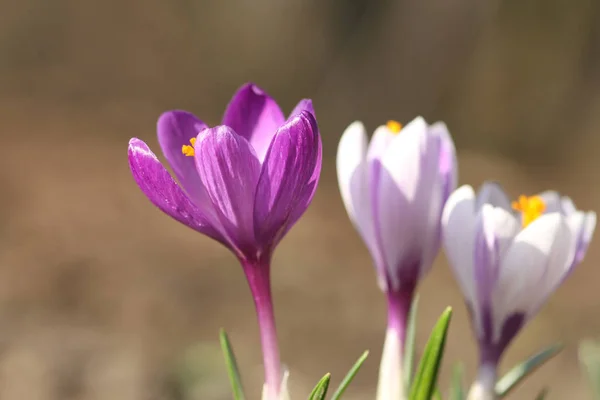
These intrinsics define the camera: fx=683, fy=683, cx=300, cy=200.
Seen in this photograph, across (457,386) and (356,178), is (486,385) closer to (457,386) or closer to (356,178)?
(457,386)

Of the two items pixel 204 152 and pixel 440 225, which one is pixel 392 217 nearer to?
pixel 440 225

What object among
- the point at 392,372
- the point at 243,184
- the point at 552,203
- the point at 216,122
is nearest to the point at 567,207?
the point at 552,203

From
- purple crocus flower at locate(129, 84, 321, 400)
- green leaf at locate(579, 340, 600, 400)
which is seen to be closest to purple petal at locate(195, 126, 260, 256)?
purple crocus flower at locate(129, 84, 321, 400)

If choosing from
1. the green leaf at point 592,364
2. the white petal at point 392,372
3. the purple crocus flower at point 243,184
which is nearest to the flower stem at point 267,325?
the purple crocus flower at point 243,184

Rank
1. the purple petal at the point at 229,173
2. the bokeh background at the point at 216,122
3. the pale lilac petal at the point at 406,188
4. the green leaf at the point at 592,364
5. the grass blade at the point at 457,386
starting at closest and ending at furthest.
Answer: the purple petal at the point at 229,173, the pale lilac petal at the point at 406,188, the grass blade at the point at 457,386, the green leaf at the point at 592,364, the bokeh background at the point at 216,122

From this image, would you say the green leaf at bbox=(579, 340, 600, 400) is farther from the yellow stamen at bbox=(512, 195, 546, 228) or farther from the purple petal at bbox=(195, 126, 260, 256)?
the purple petal at bbox=(195, 126, 260, 256)

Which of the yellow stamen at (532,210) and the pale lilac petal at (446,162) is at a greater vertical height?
the pale lilac petal at (446,162)

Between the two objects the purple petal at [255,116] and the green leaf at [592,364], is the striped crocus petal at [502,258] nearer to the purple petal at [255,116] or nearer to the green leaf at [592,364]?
the purple petal at [255,116]
